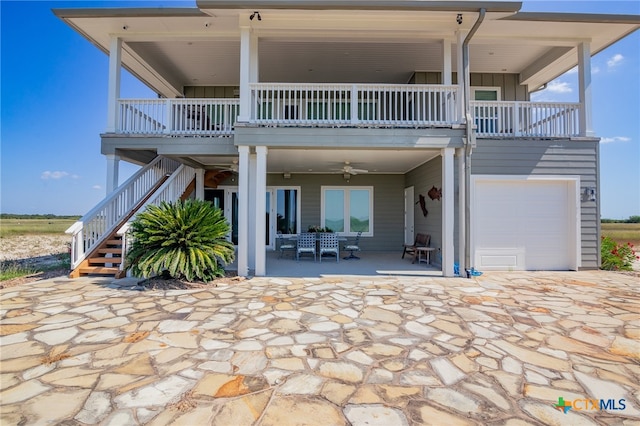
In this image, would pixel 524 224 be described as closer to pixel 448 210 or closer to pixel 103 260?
pixel 448 210

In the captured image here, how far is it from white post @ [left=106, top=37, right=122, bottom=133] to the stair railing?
1.76 m

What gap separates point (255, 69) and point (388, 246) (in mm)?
7075

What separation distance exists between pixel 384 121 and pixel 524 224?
14.5 feet

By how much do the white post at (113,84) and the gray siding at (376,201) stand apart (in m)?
4.76

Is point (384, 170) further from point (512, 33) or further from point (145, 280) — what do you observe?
point (145, 280)

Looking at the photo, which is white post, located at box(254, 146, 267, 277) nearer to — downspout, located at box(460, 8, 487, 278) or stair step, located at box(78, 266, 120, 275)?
stair step, located at box(78, 266, 120, 275)

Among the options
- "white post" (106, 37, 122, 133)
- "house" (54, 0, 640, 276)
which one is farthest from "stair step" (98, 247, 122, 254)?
"white post" (106, 37, 122, 133)

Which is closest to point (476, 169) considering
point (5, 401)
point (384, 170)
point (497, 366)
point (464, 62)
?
point (464, 62)

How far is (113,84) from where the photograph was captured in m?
7.38

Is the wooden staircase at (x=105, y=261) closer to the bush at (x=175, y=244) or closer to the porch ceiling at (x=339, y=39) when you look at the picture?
the bush at (x=175, y=244)

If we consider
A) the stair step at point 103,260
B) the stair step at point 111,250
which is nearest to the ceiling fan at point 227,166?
the stair step at point 111,250

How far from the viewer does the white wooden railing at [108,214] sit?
20.4 ft

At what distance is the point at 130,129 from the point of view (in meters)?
7.59

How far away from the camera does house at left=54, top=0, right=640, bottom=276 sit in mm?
6430
